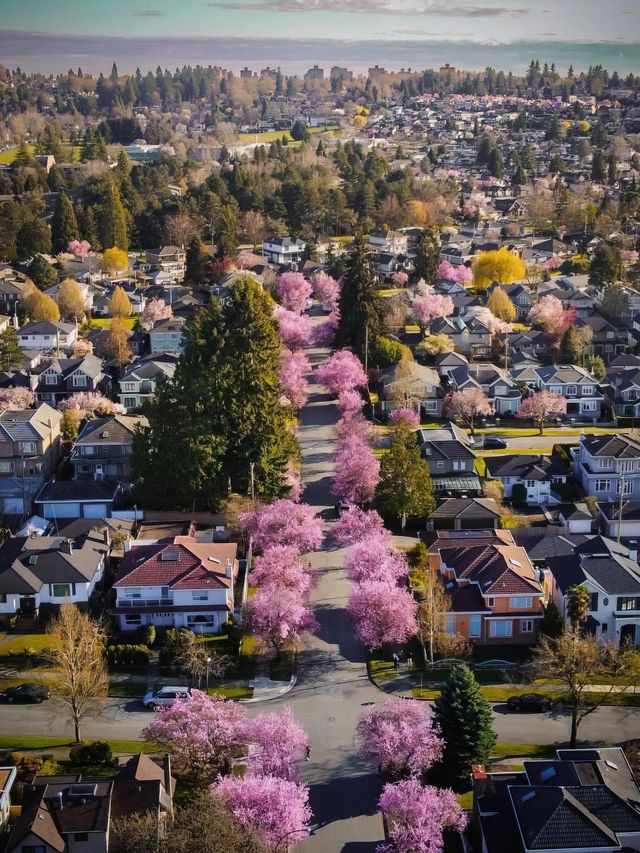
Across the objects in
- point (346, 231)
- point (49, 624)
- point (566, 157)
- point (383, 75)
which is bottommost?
point (49, 624)

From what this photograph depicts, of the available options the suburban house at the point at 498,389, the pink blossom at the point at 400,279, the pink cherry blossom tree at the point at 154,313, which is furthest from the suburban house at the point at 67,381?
the pink blossom at the point at 400,279

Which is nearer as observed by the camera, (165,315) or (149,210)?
(165,315)

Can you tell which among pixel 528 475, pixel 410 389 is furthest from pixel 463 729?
pixel 410 389

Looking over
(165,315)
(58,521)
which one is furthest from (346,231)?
(58,521)

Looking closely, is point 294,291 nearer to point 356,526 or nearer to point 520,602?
point 356,526

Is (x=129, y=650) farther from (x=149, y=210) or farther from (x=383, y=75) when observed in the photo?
(x=383, y=75)

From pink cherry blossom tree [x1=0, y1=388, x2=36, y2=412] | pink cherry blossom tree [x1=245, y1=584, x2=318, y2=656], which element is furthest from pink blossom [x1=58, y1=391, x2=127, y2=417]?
pink cherry blossom tree [x1=245, y1=584, x2=318, y2=656]
